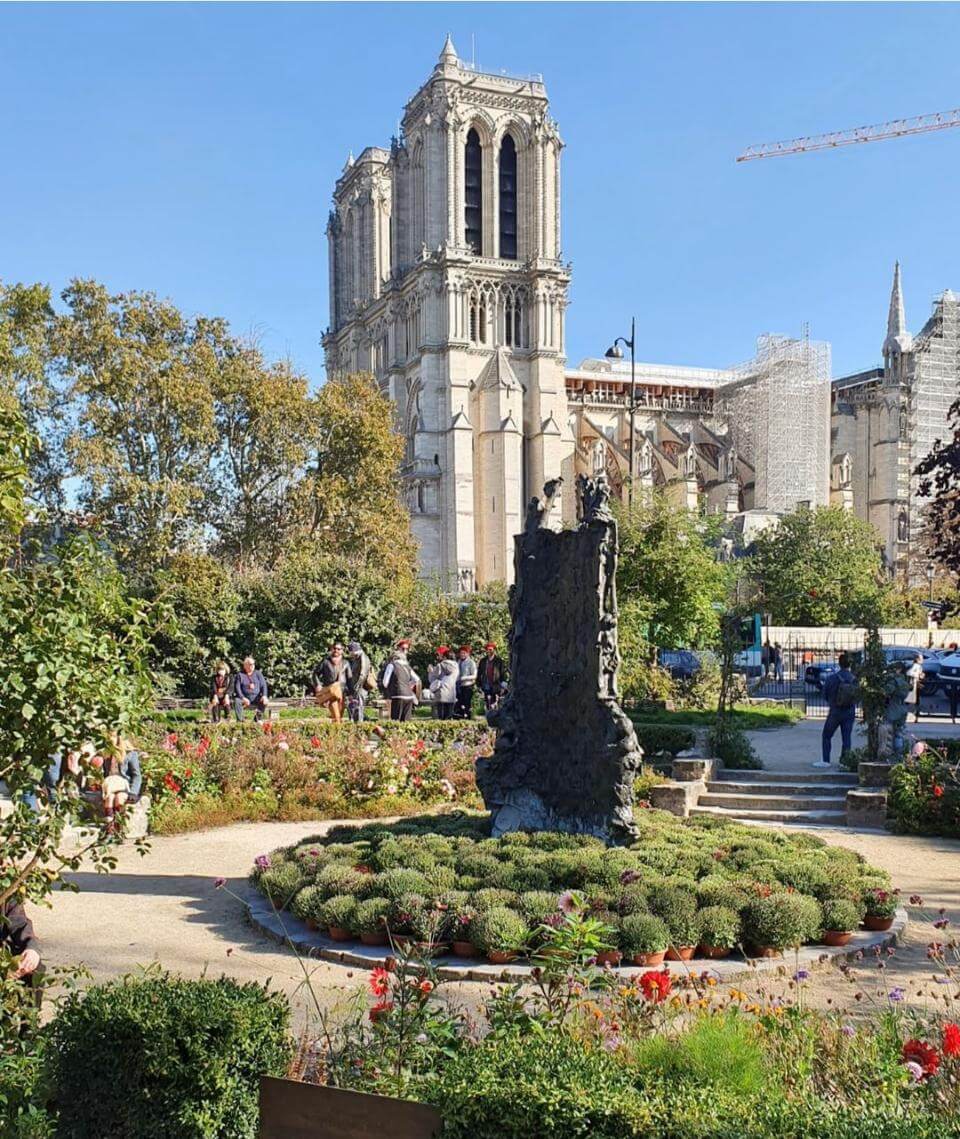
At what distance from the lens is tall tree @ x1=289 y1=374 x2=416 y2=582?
112 ft

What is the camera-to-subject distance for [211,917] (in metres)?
8.66

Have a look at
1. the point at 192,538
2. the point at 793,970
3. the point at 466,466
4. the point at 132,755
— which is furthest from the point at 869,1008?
the point at 466,466

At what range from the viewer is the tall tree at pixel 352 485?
34.2 m

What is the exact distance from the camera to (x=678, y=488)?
58.9 metres

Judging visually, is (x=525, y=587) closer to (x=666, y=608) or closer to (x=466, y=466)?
(x=666, y=608)

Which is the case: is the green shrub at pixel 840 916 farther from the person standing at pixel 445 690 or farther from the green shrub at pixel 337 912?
the person standing at pixel 445 690

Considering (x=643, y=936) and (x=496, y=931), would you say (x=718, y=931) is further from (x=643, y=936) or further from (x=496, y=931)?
(x=496, y=931)

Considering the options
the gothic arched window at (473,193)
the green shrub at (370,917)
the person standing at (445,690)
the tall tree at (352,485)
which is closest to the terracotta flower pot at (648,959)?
the green shrub at (370,917)

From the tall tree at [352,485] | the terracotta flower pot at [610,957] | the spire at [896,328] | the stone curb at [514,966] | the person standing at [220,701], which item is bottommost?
the stone curb at [514,966]

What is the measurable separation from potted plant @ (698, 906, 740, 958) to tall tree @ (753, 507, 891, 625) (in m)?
39.7

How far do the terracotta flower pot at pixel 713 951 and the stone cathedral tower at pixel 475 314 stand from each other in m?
49.0

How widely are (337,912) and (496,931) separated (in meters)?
1.19

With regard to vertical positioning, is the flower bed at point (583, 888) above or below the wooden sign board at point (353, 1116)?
below

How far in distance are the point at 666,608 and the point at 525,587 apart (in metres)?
18.6
